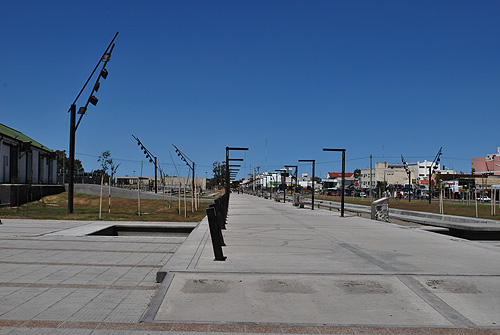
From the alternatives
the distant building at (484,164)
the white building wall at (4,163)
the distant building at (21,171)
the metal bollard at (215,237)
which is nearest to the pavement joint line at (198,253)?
the metal bollard at (215,237)

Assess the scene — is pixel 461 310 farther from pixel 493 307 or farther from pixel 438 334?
pixel 438 334

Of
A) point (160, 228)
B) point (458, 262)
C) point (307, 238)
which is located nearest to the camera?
point (458, 262)

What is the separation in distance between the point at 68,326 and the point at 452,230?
17.7 metres

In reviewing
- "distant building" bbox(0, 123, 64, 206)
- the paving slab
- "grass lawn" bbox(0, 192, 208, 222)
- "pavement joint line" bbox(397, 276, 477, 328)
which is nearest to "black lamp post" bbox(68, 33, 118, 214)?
→ "grass lawn" bbox(0, 192, 208, 222)

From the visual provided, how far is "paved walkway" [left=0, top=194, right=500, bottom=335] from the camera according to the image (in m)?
5.09

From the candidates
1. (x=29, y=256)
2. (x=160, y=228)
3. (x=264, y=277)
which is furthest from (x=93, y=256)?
(x=160, y=228)

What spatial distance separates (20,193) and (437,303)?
31866 millimetres

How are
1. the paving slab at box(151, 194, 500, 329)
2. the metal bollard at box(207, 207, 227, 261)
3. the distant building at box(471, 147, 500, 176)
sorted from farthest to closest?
the distant building at box(471, 147, 500, 176)
the metal bollard at box(207, 207, 227, 261)
the paving slab at box(151, 194, 500, 329)

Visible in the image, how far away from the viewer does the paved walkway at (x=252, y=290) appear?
5090 millimetres

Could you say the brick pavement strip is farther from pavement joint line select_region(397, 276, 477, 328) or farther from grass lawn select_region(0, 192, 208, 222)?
grass lawn select_region(0, 192, 208, 222)

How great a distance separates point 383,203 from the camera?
70.8ft

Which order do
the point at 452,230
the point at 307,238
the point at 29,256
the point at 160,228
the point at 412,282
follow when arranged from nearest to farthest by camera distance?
1. the point at 412,282
2. the point at 29,256
3. the point at 307,238
4. the point at 160,228
5. the point at 452,230

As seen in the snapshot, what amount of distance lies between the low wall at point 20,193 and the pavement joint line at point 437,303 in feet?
72.6

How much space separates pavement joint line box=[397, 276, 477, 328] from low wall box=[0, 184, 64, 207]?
2212 cm
